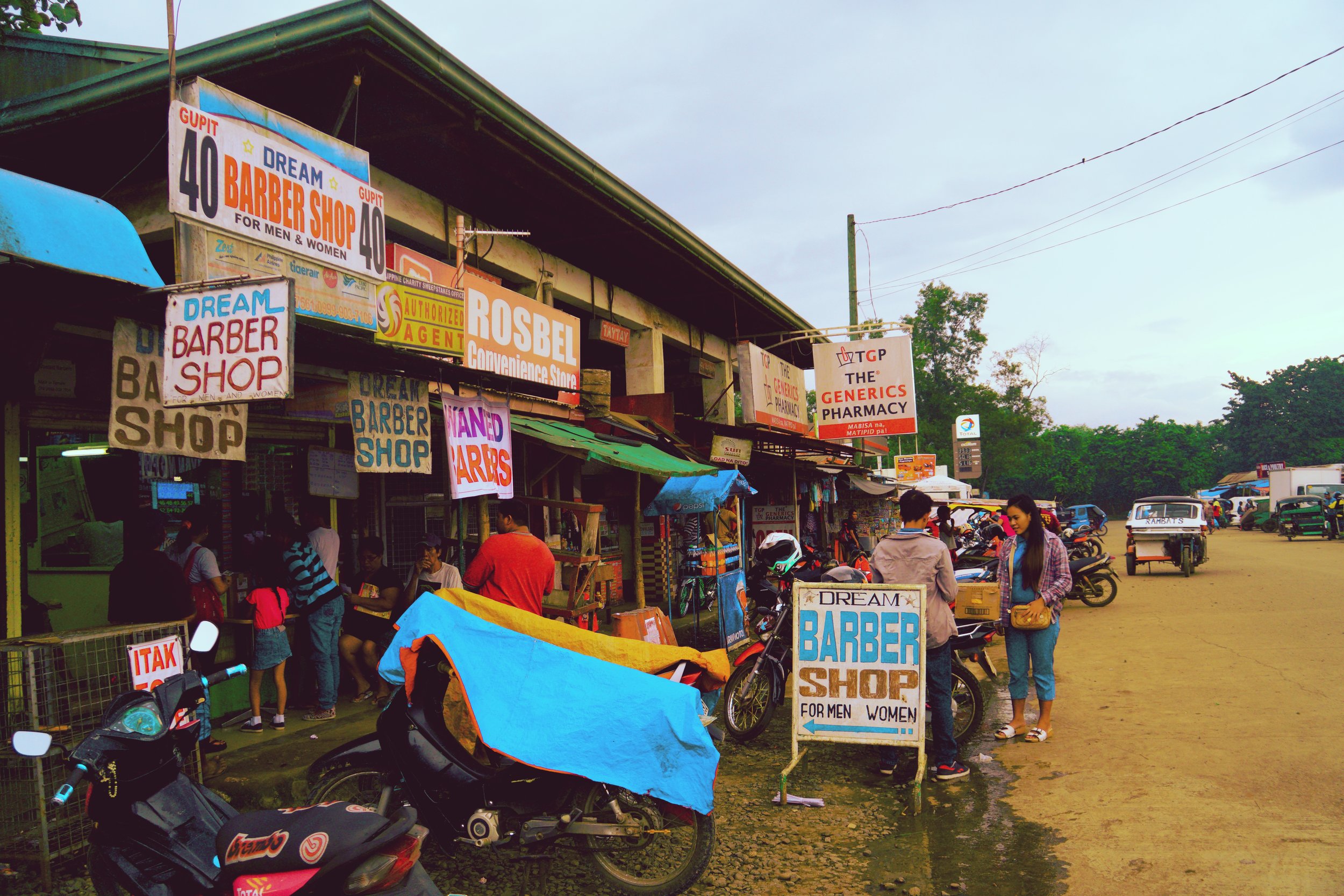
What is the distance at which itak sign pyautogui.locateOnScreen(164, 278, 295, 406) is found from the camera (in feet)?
15.0

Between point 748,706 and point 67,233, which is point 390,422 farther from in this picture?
point 748,706

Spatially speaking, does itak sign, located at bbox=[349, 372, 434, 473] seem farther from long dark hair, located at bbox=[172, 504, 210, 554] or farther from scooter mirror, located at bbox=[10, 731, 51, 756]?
scooter mirror, located at bbox=[10, 731, 51, 756]

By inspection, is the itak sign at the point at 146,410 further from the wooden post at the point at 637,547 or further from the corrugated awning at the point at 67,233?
the wooden post at the point at 637,547

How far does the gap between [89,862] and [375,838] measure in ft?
4.33

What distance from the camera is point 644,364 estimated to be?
46.1ft

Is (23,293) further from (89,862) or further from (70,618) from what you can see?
(70,618)

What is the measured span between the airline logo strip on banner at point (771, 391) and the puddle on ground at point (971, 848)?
832cm

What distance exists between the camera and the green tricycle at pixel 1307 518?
2973 cm

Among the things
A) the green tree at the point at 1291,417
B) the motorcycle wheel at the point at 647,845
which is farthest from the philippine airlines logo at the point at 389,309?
the green tree at the point at 1291,417

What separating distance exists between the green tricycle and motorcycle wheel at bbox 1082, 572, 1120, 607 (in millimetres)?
20501

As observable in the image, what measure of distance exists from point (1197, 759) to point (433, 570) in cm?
620

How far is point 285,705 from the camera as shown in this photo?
775 cm

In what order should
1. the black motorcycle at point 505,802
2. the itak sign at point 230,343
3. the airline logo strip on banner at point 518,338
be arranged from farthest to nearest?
the airline logo strip on banner at point 518,338 → the itak sign at point 230,343 → the black motorcycle at point 505,802

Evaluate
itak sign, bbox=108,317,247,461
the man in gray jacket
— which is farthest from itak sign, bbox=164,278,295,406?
the man in gray jacket
